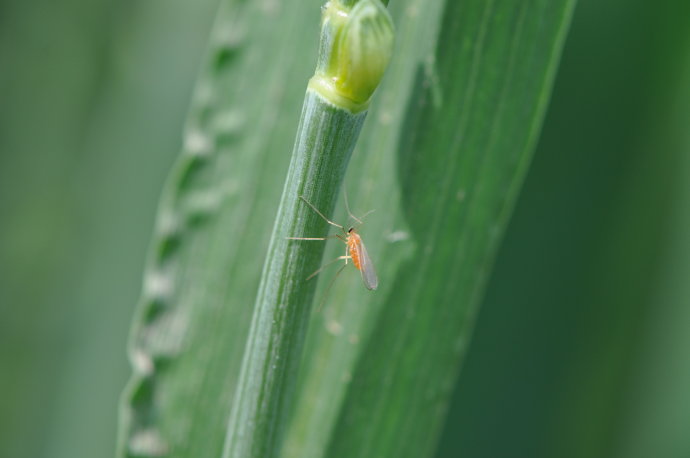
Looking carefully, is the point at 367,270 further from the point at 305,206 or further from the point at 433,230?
the point at 305,206

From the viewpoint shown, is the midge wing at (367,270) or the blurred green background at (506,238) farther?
the blurred green background at (506,238)

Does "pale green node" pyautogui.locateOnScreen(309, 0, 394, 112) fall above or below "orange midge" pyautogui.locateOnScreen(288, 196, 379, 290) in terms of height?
above

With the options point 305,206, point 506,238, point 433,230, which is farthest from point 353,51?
point 506,238

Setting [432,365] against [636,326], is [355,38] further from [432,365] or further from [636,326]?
[636,326]

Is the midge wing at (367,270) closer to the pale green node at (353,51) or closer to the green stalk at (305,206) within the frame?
the green stalk at (305,206)

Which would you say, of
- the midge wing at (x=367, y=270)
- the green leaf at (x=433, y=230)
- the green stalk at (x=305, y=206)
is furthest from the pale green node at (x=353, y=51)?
the midge wing at (x=367, y=270)

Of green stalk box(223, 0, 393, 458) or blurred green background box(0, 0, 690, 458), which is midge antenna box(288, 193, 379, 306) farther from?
blurred green background box(0, 0, 690, 458)

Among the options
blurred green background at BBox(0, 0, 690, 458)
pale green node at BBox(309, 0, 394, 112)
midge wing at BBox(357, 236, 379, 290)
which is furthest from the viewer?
blurred green background at BBox(0, 0, 690, 458)

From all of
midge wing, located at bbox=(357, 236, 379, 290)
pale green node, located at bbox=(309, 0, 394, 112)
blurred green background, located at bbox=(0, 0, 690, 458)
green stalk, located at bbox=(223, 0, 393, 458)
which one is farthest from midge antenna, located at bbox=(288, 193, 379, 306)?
blurred green background, located at bbox=(0, 0, 690, 458)
